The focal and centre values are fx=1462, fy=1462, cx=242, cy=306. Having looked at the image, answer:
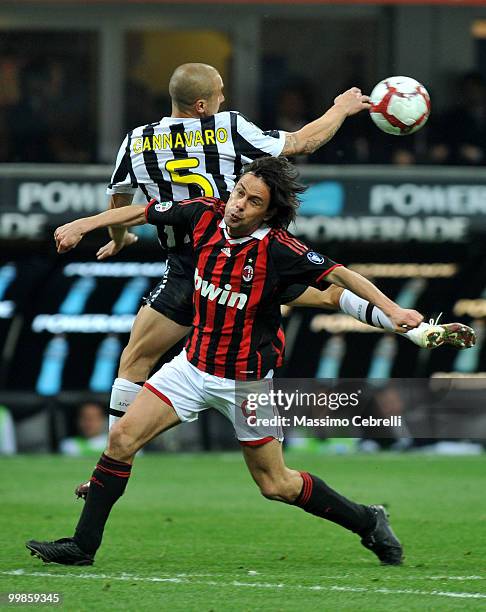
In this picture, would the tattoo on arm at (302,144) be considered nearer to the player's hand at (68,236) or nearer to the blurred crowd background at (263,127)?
the player's hand at (68,236)

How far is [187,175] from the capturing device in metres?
7.50

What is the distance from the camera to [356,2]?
1608 centimetres

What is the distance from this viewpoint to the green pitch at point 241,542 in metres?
6.03

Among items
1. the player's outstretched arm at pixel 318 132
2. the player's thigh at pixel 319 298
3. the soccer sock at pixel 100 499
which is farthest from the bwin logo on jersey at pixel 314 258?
the soccer sock at pixel 100 499

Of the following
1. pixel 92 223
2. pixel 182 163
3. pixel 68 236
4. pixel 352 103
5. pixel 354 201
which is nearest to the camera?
pixel 68 236

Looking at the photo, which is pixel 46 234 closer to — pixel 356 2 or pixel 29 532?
pixel 356 2

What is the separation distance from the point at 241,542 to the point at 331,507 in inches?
54.9

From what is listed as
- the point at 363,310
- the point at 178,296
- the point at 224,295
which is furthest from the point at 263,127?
the point at 224,295

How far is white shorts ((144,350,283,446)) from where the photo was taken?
662 centimetres

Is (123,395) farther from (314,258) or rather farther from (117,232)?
(314,258)

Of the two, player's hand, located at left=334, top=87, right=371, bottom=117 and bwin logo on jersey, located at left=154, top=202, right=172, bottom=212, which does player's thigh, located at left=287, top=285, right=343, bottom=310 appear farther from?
player's hand, located at left=334, top=87, right=371, bottom=117

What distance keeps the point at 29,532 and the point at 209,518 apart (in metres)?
1.48

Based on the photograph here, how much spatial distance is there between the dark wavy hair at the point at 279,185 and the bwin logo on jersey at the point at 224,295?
37cm

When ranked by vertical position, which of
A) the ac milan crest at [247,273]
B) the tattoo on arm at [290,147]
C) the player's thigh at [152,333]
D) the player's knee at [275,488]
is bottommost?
the player's knee at [275,488]
